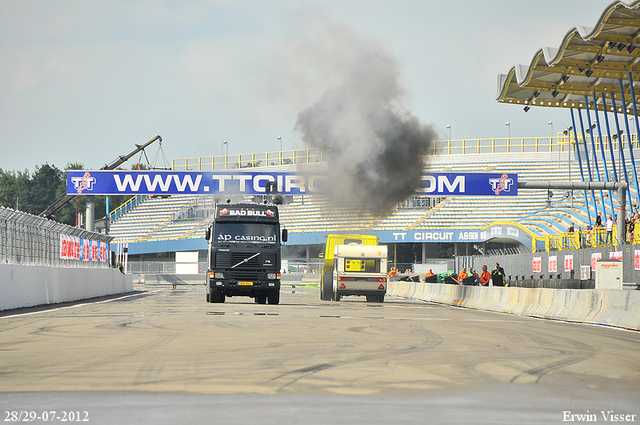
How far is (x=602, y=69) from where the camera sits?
40.4 metres

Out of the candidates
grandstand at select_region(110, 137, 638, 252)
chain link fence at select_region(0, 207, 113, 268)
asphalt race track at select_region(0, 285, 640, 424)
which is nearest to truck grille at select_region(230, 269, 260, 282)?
chain link fence at select_region(0, 207, 113, 268)

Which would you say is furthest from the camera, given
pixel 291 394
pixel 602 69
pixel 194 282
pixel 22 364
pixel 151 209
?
pixel 151 209

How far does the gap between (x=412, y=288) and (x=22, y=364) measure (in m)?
33.2

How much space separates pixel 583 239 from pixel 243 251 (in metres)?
18.1

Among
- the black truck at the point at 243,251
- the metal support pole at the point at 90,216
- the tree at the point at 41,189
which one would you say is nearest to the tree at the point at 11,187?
the tree at the point at 41,189

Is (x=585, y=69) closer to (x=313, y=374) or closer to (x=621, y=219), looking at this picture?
(x=621, y=219)

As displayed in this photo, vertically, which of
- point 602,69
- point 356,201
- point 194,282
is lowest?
point 194,282

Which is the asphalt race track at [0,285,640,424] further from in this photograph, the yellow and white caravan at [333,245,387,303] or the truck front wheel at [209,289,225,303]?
the yellow and white caravan at [333,245,387,303]

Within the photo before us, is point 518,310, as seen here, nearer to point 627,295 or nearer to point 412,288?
point 627,295

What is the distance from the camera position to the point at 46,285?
24.2 metres

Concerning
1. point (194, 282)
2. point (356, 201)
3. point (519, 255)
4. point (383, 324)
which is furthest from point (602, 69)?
point (194, 282)

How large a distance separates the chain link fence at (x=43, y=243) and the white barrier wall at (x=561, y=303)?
13.9 meters

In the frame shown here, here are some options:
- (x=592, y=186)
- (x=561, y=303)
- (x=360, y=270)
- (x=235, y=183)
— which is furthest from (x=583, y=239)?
(x=561, y=303)

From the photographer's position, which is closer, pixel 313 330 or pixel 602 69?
pixel 313 330
